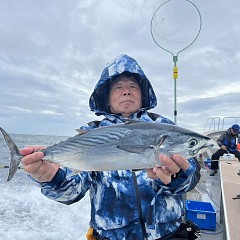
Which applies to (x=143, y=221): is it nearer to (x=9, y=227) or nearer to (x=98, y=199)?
(x=98, y=199)

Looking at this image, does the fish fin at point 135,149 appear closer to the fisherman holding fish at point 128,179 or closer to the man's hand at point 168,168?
the fisherman holding fish at point 128,179

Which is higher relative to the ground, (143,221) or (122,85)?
(122,85)

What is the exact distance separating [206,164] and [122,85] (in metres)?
7.39

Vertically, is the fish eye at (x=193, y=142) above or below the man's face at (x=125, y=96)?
below

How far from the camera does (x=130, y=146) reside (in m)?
1.71

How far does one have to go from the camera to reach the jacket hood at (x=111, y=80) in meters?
2.64

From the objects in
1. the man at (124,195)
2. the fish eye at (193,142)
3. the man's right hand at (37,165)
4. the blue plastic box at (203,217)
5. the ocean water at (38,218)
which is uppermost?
the fish eye at (193,142)

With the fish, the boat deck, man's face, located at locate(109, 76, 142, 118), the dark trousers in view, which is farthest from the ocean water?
the fish

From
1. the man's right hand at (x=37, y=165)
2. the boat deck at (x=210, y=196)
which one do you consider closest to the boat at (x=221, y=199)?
the boat deck at (x=210, y=196)

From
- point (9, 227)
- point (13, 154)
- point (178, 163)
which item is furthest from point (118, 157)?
point (9, 227)

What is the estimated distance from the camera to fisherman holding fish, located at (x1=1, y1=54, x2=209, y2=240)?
5.63 feet

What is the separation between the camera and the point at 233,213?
2889 millimetres

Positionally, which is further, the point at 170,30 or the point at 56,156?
the point at 170,30

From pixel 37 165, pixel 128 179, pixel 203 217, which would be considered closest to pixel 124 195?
pixel 128 179
